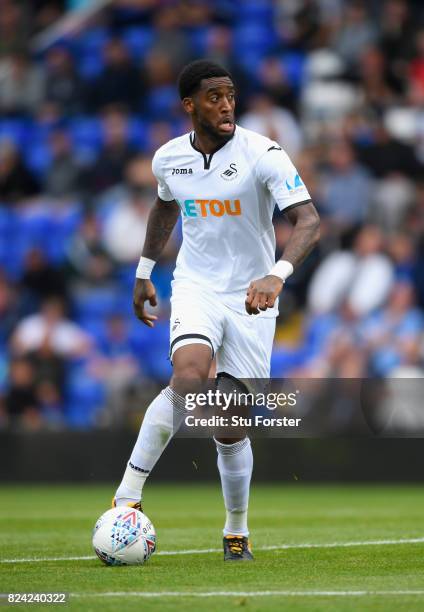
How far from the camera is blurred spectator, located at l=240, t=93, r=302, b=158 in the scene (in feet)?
52.8

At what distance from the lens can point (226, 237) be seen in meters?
7.14

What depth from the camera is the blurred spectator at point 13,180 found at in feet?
57.4

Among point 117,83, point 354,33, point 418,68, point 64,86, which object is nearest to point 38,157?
point 64,86

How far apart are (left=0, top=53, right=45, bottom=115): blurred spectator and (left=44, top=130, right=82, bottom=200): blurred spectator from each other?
1.41 m

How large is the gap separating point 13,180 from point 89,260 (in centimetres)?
212

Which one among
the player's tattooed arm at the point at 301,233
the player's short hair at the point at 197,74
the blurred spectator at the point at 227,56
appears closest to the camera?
the player's tattooed arm at the point at 301,233

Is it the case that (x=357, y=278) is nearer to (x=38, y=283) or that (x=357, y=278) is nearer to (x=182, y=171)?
(x=38, y=283)

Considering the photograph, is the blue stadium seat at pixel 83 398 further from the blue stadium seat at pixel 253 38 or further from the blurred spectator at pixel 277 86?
the blue stadium seat at pixel 253 38

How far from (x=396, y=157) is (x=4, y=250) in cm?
517

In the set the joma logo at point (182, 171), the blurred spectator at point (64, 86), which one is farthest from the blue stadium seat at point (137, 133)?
the joma logo at point (182, 171)

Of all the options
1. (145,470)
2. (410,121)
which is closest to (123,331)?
(410,121)

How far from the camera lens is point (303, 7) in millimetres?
18281

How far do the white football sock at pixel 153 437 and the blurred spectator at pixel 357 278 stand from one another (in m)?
7.55

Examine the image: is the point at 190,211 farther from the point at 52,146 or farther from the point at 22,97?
the point at 22,97
